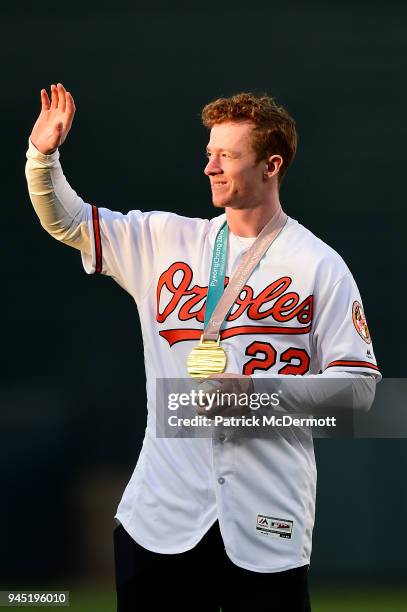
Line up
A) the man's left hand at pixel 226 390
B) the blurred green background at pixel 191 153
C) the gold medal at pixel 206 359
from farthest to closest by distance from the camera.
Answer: the blurred green background at pixel 191 153
the gold medal at pixel 206 359
the man's left hand at pixel 226 390

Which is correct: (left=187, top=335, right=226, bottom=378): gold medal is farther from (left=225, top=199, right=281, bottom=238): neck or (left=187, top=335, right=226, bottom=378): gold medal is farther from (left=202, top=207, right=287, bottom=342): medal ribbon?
(left=225, top=199, right=281, bottom=238): neck

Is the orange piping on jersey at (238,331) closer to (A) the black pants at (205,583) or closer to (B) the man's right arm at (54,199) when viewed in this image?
(B) the man's right arm at (54,199)

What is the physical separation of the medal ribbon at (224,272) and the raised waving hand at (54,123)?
0.48 meters

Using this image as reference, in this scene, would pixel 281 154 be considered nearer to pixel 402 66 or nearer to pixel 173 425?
pixel 173 425

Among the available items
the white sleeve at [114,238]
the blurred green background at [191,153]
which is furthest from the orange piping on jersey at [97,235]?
the blurred green background at [191,153]

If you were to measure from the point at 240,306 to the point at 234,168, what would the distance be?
34 cm

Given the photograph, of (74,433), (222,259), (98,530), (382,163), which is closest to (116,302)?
(74,433)

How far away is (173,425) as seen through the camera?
291 centimetres

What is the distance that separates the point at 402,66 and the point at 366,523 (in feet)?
6.06

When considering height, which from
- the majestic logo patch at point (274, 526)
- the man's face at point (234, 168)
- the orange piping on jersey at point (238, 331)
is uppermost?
the man's face at point (234, 168)

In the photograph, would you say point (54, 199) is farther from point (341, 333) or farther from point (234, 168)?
point (341, 333)

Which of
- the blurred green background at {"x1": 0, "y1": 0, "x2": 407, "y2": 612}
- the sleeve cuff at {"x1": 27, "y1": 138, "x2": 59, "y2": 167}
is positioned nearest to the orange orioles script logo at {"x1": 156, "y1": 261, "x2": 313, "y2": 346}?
the sleeve cuff at {"x1": 27, "y1": 138, "x2": 59, "y2": 167}

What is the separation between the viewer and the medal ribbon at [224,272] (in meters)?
2.90

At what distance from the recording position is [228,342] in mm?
2893
